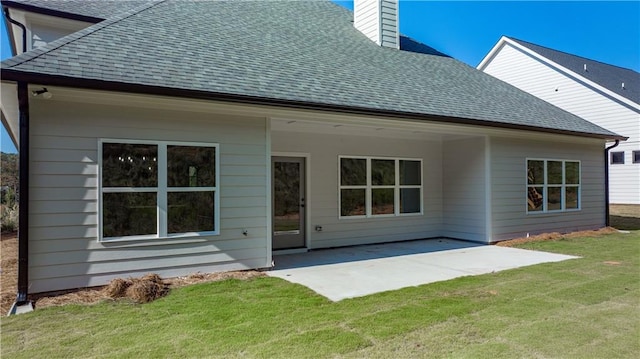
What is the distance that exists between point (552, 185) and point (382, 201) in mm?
4713

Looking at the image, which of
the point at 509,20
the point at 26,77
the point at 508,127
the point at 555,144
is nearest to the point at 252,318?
the point at 26,77

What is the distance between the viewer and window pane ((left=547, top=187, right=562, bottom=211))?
420 inches

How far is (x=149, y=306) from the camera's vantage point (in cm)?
462

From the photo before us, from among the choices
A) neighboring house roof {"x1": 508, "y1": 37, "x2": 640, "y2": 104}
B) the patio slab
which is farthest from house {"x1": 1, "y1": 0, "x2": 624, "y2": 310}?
neighboring house roof {"x1": 508, "y1": 37, "x2": 640, "y2": 104}

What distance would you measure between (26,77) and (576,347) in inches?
244

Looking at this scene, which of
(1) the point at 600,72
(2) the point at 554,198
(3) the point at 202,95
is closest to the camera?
(3) the point at 202,95

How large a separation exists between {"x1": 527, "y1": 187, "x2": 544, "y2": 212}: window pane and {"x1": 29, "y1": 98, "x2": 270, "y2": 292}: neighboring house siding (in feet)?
23.5

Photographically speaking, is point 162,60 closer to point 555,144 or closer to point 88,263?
point 88,263

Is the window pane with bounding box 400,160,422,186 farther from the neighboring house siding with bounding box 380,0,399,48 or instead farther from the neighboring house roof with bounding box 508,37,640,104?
the neighboring house roof with bounding box 508,37,640,104

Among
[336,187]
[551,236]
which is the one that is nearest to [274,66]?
[336,187]

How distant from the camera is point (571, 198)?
11.2 metres

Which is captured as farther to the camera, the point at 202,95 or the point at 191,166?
the point at 191,166

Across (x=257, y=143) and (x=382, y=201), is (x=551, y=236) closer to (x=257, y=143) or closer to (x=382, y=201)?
(x=382, y=201)

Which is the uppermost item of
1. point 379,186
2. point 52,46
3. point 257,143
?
point 52,46
